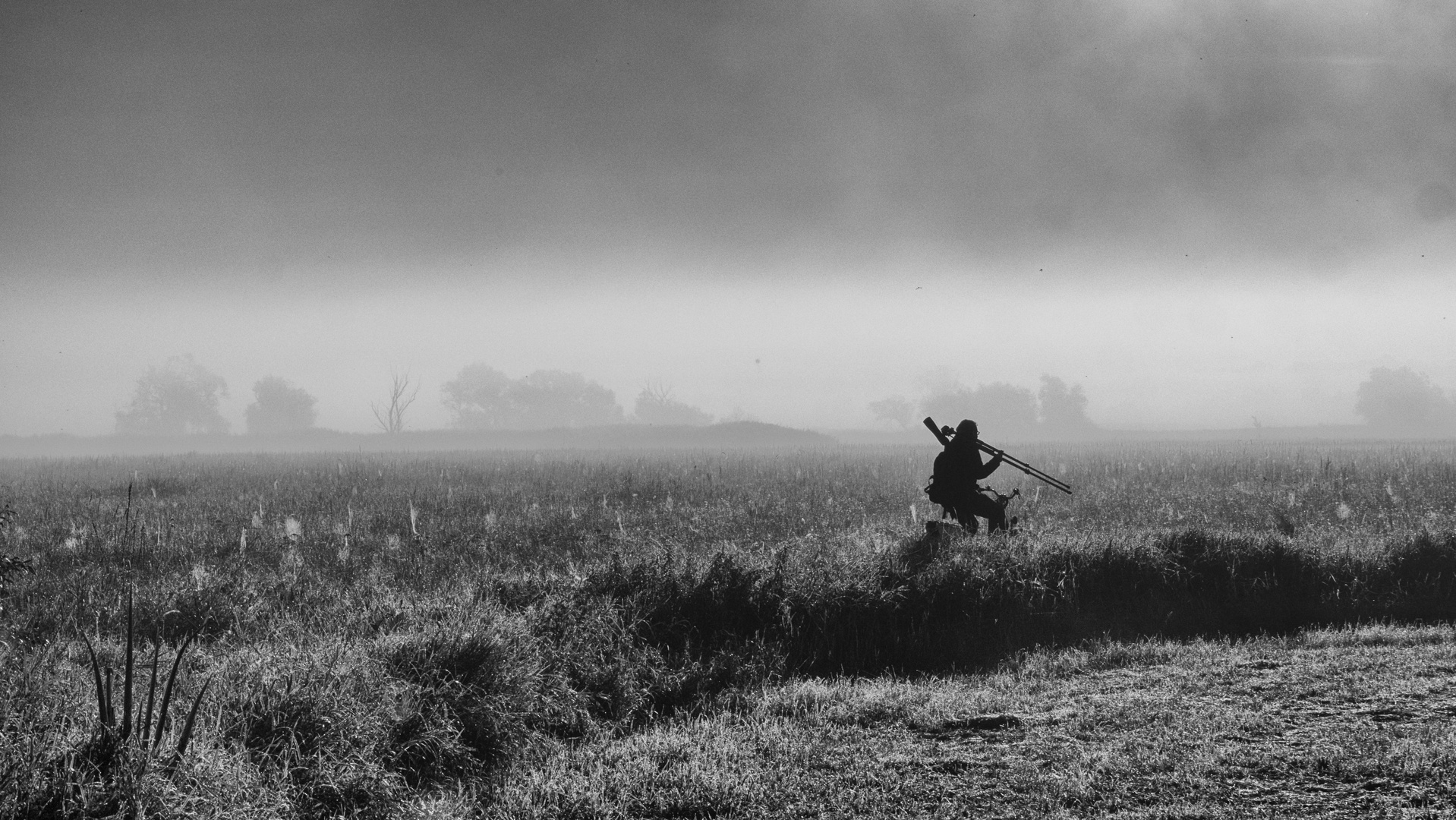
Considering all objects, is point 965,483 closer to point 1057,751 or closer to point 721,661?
point 721,661

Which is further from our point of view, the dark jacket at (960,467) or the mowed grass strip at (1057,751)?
the dark jacket at (960,467)

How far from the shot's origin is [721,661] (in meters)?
7.36

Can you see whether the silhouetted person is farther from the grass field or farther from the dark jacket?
the grass field

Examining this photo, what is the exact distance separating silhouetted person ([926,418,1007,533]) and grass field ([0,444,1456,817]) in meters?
0.71

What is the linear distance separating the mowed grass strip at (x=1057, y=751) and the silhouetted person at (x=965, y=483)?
346cm

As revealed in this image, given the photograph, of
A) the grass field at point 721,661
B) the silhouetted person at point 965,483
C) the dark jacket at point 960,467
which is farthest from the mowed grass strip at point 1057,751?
the dark jacket at point 960,467

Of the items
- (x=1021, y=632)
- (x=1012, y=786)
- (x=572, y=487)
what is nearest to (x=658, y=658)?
(x=1012, y=786)

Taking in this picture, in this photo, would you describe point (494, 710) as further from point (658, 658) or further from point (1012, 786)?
point (1012, 786)

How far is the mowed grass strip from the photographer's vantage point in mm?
4449

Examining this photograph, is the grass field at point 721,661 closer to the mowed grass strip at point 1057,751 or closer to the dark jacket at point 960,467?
the mowed grass strip at point 1057,751

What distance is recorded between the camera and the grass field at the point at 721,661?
447 cm

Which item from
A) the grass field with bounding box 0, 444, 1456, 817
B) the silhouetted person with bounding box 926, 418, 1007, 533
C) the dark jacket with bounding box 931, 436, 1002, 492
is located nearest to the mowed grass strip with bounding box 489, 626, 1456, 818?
the grass field with bounding box 0, 444, 1456, 817

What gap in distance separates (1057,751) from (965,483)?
5.56 metres

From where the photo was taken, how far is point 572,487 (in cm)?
1992
